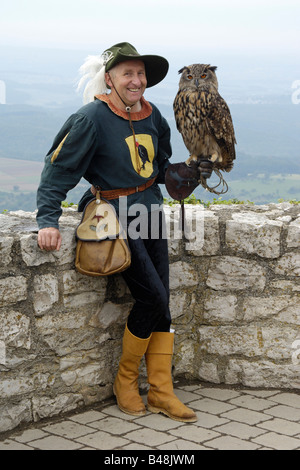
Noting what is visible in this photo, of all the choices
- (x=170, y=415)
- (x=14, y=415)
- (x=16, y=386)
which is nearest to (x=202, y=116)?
(x=170, y=415)

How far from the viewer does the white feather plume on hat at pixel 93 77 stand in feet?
12.4

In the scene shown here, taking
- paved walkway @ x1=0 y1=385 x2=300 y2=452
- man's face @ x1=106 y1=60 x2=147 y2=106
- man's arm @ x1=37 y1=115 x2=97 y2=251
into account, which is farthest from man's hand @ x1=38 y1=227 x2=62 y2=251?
paved walkway @ x1=0 y1=385 x2=300 y2=452

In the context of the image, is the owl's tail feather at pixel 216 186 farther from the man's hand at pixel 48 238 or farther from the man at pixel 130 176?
the man's hand at pixel 48 238

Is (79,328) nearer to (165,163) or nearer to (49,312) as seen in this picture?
(49,312)

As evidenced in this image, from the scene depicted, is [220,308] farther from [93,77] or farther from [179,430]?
[93,77]

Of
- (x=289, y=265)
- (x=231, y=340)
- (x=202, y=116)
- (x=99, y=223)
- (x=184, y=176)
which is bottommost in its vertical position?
(x=231, y=340)

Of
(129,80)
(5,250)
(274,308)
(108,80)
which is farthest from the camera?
(274,308)

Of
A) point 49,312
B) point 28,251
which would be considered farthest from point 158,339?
point 28,251

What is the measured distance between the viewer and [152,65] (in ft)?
12.5

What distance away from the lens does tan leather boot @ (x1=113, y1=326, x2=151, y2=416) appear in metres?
3.91

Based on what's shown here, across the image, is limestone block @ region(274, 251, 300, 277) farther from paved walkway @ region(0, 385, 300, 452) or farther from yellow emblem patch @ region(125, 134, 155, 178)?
yellow emblem patch @ region(125, 134, 155, 178)

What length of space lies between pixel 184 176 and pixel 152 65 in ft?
2.18

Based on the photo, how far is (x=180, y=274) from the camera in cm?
439

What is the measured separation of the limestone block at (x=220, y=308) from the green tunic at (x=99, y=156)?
2.97ft
